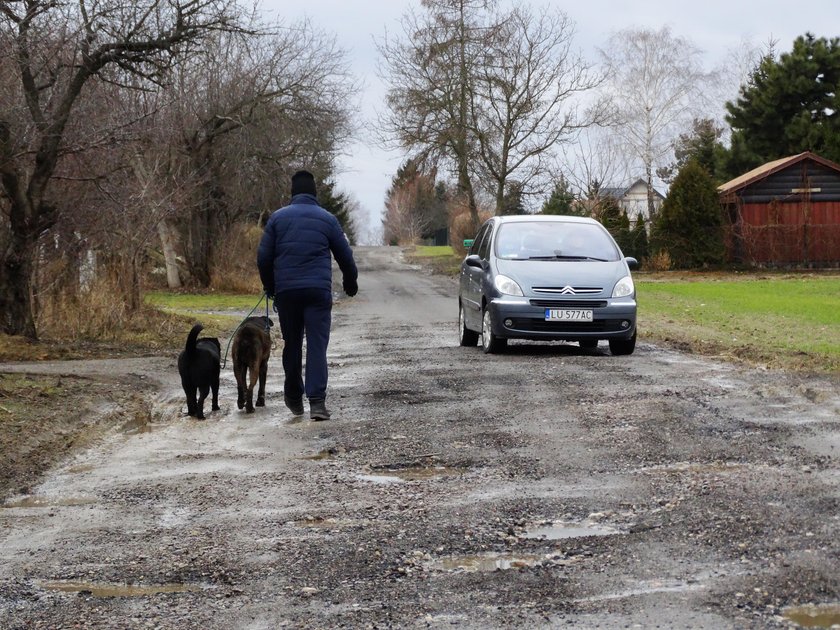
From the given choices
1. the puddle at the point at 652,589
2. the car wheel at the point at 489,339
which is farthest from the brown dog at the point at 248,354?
the puddle at the point at 652,589

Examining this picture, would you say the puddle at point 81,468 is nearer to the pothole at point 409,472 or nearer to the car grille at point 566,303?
the pothole at point 409,472

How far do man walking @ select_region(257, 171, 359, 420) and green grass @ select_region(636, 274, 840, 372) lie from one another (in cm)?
559

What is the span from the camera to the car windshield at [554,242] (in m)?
15.4

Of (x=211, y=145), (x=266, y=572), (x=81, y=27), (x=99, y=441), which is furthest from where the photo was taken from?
(x=211, y=145)

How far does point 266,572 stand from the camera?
5.05 m

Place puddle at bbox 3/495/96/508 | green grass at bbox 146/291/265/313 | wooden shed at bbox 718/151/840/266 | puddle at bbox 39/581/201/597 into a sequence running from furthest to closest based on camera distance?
wooden shed at bbox 718/151/840/266 → green grass at bbox 146/291/265/313 → puddle at bbox 3/495/96/508 → puddle at bbox 39/581/201/597

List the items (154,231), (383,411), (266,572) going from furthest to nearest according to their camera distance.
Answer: (154,231) → (383,411) → (266,572)

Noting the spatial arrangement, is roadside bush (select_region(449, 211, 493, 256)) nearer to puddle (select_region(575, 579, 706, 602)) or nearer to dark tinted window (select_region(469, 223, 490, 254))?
dark tinted window (select_region(469, 223, 490, 254))

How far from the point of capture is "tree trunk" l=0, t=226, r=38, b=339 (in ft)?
53.0

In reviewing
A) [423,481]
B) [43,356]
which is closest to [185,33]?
[43,356]

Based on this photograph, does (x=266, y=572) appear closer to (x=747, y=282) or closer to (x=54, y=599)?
(x=54, y=599)

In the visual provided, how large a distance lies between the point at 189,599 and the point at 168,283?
3591cm

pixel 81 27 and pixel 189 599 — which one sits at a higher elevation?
pixel 81 27

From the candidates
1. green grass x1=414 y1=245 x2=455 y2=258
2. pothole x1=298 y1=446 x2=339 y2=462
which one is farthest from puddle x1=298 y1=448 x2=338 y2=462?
green grass x1=414 y1=245 x2=455 y2=258
